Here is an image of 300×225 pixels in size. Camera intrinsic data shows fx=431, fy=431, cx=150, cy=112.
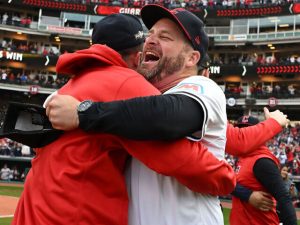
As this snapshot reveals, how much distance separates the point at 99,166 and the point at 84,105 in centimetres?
31

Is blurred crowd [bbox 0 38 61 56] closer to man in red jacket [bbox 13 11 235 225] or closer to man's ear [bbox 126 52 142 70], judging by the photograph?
man's ear [bbox 126 52 142 70]

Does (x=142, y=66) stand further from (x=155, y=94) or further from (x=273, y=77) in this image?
(x=273, y=77)

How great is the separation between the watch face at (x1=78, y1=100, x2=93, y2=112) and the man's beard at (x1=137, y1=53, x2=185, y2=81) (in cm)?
53

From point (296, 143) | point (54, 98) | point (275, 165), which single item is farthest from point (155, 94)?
point (296, 143)

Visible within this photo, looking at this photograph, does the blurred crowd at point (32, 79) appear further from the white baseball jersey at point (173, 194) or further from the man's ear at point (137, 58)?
the white baseball jersey at point (173, 194)

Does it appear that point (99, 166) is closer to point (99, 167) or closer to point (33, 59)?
point (99, 167)

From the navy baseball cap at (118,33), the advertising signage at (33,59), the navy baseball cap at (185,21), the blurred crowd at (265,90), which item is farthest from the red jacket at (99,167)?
the advertising signage at (33,59)

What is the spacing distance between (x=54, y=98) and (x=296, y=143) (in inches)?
1345

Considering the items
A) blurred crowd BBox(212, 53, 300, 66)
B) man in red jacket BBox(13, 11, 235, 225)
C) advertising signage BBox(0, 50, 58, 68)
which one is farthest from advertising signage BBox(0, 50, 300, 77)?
man in red jacket BBox(13, 11, 235, 225)

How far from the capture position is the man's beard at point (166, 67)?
2.47m

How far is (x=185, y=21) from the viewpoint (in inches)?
96.0

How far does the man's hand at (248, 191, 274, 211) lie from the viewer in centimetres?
432

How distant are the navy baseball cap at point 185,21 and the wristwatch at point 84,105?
0.73 metres

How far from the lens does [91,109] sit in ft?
6.69
